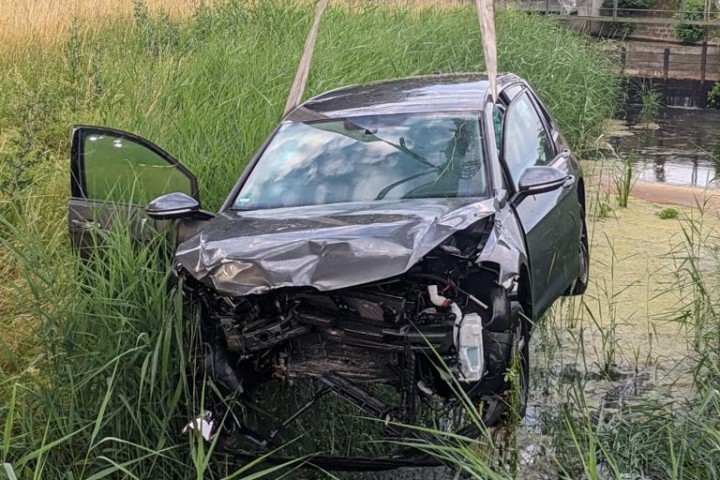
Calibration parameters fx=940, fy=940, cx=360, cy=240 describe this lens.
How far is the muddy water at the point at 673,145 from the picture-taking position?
12.4m

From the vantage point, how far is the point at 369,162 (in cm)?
466

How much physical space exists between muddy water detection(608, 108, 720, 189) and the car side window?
481cm

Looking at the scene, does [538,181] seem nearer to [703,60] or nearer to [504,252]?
[504,252]

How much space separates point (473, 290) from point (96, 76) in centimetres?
513

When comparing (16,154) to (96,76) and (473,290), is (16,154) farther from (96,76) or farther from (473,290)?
(473,290)

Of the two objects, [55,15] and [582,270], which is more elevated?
[55,15]

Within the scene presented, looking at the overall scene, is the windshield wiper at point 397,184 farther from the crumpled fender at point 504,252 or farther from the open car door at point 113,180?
the open car door at point 113,180

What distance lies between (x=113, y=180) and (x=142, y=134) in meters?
1.72

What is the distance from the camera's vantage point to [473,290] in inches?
149

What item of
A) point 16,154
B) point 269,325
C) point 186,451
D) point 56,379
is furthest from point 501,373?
point 16,154

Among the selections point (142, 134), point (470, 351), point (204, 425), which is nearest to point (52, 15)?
point (142, 134)

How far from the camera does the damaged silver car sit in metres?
3.54

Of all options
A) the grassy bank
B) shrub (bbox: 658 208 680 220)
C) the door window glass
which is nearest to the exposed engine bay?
the grassy bank

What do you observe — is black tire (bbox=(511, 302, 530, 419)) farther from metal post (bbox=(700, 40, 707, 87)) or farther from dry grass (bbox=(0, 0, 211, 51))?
metal post (bbox=(700, 40, 707, 87))
